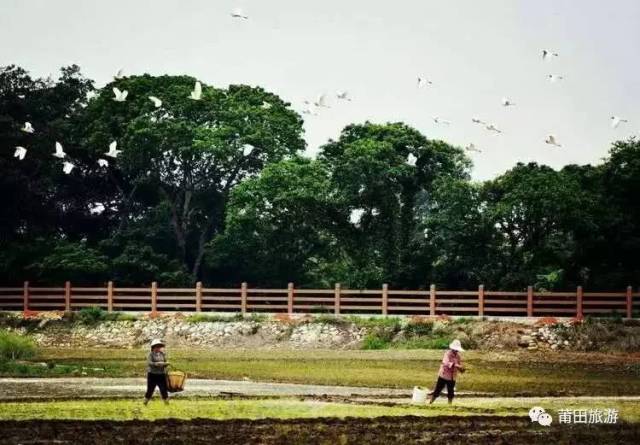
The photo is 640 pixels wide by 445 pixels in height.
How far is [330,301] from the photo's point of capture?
6191 cm

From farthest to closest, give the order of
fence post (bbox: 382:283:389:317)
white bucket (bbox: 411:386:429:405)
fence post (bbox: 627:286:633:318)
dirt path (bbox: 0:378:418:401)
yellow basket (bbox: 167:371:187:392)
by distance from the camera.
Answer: fence post (bbox: 382:283:389:317) → fence post (bbox: 627:286:633:318) → dirt path (bbox: 0:378:418:401) → white bucket (bbox: 411:386:429:405) → yellow basket (bbox: 167:371:187:392)

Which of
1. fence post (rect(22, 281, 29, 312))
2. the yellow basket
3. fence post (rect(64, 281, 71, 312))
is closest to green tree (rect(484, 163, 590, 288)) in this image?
fence post (rect(64, 281, 71, 312))

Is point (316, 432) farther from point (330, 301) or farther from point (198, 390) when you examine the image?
point (330, 301)

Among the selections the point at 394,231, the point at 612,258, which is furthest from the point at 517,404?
the point at 394,231

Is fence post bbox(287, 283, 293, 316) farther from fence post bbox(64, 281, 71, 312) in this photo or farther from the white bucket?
the white bucket

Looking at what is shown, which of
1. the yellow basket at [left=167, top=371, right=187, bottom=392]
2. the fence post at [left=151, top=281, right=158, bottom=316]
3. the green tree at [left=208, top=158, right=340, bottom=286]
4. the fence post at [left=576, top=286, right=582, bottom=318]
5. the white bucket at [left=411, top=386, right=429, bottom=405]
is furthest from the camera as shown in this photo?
A: the green tree at [left=208, top=158, right=340, bottom=286]

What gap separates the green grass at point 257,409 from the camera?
89.6 ft

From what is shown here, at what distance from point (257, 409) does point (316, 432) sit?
4.05 meters

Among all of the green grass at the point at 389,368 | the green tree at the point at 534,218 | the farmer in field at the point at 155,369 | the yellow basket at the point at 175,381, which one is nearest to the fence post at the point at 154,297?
the green grass at the point at 389,368

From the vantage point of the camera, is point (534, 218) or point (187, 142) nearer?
point (534, 218)

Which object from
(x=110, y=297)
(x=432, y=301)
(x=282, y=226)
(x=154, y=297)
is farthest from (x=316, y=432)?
(x=282, y=226)

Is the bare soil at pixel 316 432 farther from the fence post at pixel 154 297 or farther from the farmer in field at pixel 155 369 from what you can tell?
the fence post at pixel 154 297

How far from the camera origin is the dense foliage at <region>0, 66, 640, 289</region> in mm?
60750

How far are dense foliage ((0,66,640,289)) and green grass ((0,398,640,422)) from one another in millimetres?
28762
